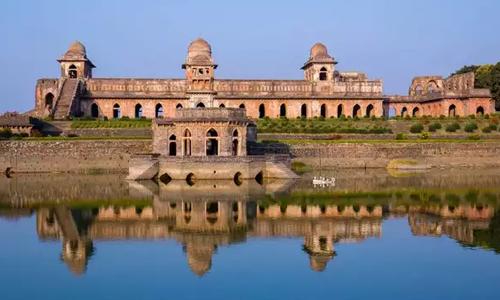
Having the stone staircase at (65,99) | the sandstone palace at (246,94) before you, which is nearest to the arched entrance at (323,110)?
the sandstone palace at (246,94)

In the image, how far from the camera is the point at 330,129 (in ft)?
157

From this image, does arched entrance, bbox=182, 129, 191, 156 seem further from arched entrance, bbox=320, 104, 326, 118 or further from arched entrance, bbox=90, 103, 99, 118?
arched entrance, bbox=320, 104, 326, 118

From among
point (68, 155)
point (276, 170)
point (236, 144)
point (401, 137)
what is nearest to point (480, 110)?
point (401, 137)

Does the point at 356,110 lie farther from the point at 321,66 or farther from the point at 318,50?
the point at 318,50

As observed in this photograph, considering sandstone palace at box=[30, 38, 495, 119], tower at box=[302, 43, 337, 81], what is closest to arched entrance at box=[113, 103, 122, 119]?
sandstone palace at box=[30, 38, 495, 119]

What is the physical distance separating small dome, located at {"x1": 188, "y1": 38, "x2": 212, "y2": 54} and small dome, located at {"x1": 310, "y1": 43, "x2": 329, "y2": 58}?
10.2 metres

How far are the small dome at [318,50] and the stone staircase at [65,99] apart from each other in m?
21.4

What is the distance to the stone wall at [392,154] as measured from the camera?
42.6 m

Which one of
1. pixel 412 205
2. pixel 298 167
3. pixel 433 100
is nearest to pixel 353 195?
pixel 412 205

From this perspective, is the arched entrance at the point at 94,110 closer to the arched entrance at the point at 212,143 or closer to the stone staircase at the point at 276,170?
the arched entrance at the point at 212,143

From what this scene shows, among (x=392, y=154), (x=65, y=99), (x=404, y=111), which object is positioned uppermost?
(x=65, y=99)

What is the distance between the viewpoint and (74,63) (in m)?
56.2

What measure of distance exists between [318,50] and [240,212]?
126ft

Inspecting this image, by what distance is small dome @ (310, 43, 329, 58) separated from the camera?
5861cm
